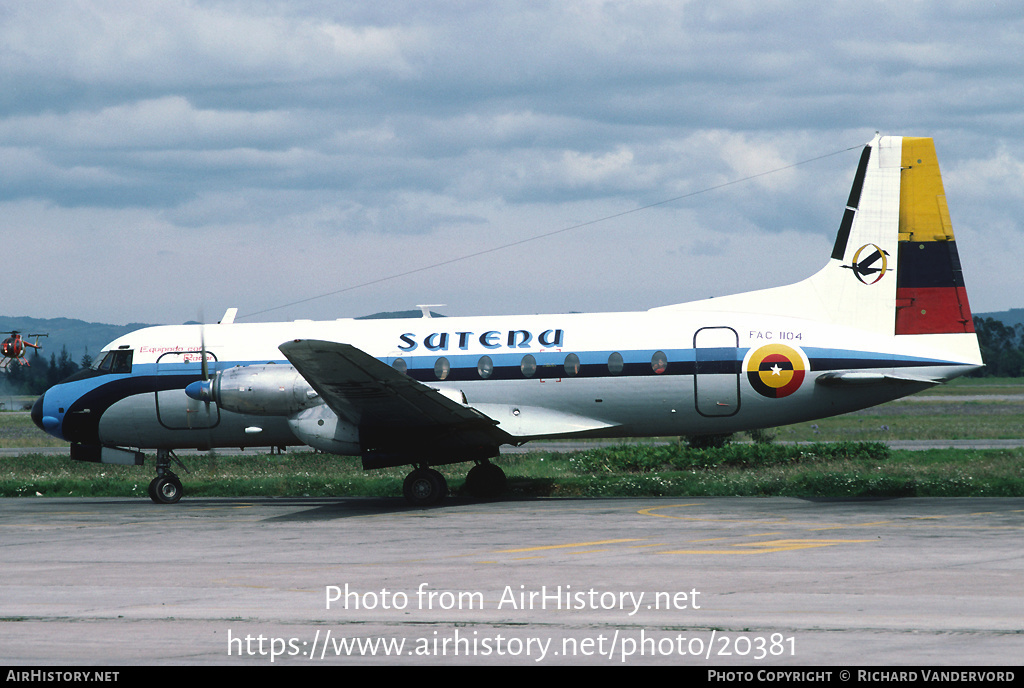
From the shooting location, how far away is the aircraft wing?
19542mm

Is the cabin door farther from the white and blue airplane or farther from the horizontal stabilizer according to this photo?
the horizontal stabilizer

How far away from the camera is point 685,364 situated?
22.0 m

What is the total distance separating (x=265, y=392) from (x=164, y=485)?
15.8 ft

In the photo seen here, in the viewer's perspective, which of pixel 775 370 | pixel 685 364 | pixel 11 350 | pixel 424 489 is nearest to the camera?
pixel 775 370

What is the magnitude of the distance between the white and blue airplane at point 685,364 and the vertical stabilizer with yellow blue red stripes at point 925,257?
0.03 metres

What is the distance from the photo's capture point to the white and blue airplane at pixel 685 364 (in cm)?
2145

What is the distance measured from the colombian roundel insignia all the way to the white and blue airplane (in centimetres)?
3

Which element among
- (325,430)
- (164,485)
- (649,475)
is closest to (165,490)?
(164,485)

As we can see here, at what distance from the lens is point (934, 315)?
70.8 ft

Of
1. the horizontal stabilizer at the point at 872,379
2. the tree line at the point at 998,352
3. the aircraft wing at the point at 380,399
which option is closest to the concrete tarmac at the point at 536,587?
the aircraft wing at the point at 380,399

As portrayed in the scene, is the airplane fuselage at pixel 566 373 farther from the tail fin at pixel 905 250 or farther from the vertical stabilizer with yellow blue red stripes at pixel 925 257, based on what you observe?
the vertical stabilizer with yellow blue red stripes at pixel 925 257

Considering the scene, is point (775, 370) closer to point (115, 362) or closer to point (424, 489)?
point (424, 489)

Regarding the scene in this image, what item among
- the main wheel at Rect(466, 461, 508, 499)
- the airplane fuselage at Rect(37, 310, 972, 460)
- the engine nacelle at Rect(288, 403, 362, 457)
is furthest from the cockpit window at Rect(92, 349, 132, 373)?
the main wheel at Rect(466, 461, 508, 499)

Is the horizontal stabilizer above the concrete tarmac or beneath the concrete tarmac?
above
